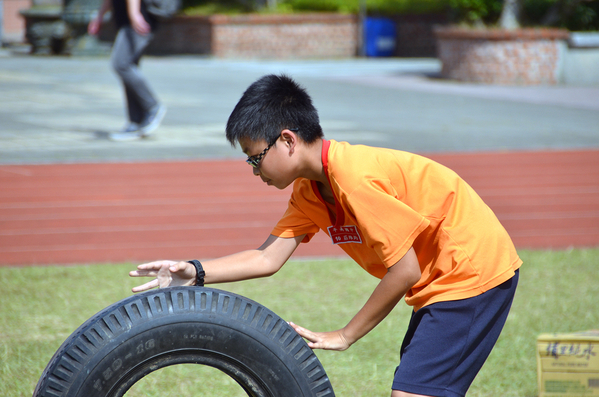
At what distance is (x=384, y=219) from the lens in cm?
192

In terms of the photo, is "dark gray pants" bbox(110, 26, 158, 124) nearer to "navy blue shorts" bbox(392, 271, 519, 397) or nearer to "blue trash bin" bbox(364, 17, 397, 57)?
"navy blue shorts" bbox(392, 271, 519, 397)

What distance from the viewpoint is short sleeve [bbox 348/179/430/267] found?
6.31ft

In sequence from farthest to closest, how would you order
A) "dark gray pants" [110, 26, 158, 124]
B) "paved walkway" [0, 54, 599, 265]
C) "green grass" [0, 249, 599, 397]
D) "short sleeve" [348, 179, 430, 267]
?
1. "dark gray pants" [110, 26, 158, 124]
2. "paved walkway" [0, 54, 599, 265]
3. "green grass" [0, 249, 599, 397]
4. "short sleeve" [348, 179, 430, 267]

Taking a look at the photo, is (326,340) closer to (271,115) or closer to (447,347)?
(447,347)

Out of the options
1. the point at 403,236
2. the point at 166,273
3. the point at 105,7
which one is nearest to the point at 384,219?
the point at 403,236

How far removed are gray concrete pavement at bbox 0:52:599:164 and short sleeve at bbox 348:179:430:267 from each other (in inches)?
228

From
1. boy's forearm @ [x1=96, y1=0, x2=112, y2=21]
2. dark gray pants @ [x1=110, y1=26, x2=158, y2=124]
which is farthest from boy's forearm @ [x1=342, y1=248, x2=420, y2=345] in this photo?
boy's forearm @ [x1=96, y1=0, x2=112, y2=21]

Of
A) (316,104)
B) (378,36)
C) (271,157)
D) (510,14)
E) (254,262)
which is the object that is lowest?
(378,36)

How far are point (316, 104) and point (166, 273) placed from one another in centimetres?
971

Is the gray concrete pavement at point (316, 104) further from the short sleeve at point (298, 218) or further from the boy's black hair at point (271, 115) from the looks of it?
the boy's black hair at point (271, 115)

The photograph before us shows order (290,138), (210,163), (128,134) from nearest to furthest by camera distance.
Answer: (290,138)
(210,163)
(128,134)

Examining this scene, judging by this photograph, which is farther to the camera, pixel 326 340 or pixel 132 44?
pixel 132 44

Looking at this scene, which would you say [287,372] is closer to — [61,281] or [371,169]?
[371,169]

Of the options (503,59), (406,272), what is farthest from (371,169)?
(503,59)
